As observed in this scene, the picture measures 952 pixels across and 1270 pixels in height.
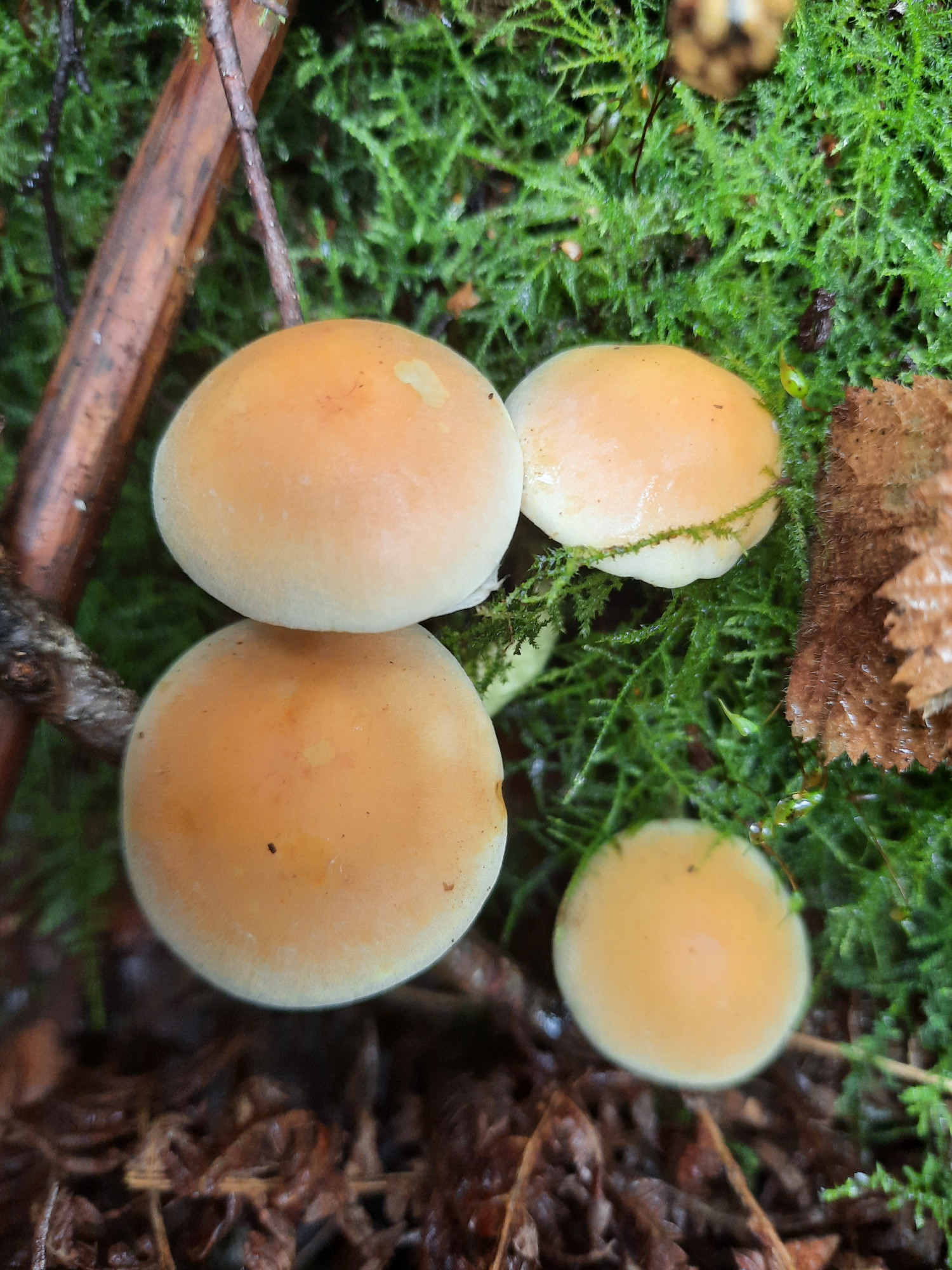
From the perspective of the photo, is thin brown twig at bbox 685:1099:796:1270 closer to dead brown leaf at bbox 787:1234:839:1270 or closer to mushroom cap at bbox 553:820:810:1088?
dead brown leaf at bbox 787:1234:839:1270

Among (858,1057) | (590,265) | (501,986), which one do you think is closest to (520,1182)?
(501,986)

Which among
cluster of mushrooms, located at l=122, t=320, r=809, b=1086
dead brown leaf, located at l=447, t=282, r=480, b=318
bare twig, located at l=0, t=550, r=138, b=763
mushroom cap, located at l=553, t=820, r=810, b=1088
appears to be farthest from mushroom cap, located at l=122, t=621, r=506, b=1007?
dead brown leaf, located at l=447, t=282, r=480, b=318

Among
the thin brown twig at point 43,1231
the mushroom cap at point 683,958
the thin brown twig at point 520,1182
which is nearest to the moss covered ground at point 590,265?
the mushroom cap at point 683,958

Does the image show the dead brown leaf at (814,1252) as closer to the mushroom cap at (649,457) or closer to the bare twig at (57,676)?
the mushroom cap at (649,457)

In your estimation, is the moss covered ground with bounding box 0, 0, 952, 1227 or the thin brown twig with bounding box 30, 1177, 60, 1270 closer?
the thin brown twig with bounding box 30, 1177, 60, 1270

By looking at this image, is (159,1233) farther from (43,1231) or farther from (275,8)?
(275,8)

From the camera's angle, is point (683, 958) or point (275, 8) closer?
point (275, 8)
